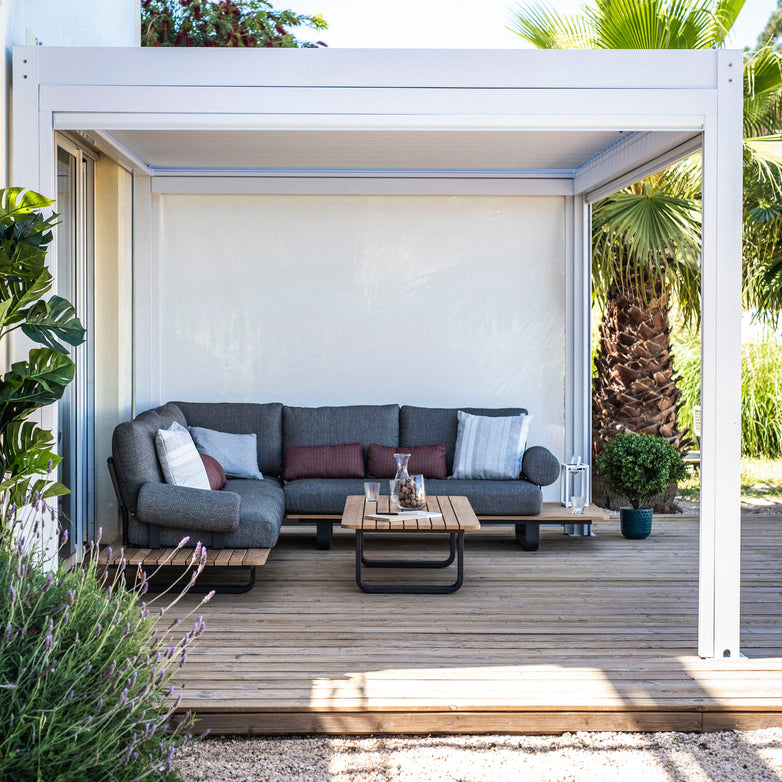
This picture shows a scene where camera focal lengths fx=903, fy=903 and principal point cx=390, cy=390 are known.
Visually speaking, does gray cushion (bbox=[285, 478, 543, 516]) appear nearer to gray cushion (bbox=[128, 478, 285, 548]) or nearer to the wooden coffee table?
the wooden coffee table

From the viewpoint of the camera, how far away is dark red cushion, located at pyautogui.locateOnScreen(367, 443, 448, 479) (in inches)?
262

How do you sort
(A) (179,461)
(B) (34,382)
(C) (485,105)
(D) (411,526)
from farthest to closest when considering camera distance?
(A) (179,461) → (D) (411,526) → (C) (485,105) → (B) (34,382)

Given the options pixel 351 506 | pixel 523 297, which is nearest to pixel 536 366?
pixel 523 297

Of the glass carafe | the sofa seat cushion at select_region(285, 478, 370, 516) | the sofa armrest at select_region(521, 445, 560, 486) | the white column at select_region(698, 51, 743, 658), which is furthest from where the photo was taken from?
the sofa armrest at select_region(521, 445, 560, 486)

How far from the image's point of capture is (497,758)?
3.18 m

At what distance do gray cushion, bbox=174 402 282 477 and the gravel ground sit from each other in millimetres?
3600

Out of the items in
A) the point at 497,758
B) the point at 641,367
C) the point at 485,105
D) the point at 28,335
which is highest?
the point at 485,105

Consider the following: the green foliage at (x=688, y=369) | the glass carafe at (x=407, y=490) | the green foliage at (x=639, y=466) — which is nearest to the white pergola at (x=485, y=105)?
the glass carafe at (x=407, y=490)

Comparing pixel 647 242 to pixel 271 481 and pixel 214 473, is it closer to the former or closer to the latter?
pixel 271 481

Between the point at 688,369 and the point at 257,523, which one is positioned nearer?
the point at 257,523

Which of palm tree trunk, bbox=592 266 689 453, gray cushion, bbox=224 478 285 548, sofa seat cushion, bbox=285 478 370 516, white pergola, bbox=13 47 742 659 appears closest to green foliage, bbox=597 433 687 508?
palm tree trunk, bbox=592 266 689 453

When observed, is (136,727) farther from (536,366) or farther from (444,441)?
(536,366)

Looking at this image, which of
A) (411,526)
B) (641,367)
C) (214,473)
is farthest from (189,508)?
(641,367)

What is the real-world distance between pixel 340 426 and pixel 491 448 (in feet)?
3.81
